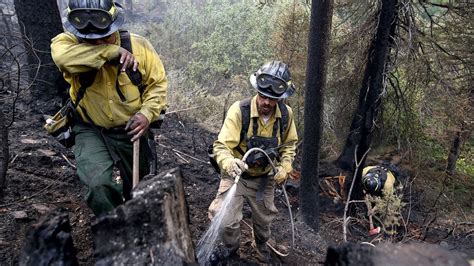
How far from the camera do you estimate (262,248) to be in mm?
4895

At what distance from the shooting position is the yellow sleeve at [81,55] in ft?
10.7

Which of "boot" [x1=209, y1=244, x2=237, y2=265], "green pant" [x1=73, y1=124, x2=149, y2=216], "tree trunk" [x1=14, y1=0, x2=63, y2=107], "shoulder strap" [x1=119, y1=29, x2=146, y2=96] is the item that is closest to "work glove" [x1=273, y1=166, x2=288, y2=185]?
"boot" [x1=209, y1=244, x2=237, y2=265]

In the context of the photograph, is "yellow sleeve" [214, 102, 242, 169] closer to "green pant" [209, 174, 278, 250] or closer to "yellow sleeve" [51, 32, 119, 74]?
"green pant" [209, 174, 278, 250]

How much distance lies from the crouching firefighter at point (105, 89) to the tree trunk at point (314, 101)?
291 centimetres

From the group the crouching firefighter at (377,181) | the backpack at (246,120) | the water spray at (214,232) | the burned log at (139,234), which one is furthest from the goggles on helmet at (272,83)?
the crouching firefighter at (377,181)

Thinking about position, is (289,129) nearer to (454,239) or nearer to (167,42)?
(454,239)

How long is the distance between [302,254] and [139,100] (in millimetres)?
3171

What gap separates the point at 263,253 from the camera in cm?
484

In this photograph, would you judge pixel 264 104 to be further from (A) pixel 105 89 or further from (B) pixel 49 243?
(B) pixel 49 243

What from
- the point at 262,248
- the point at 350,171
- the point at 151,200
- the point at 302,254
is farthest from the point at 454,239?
the point at 151,200


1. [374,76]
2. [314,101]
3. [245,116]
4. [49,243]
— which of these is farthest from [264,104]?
[374,76]

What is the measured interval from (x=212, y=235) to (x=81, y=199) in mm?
1576

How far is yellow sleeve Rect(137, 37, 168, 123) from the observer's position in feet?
12.1

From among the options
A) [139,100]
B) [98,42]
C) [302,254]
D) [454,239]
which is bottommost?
[454,239]
